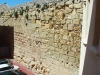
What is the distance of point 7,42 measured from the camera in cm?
1329

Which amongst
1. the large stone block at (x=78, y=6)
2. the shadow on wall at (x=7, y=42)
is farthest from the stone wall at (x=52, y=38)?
the shadow on wall at (x=7, y=42)

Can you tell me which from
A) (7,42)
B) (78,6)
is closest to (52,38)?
(78,6)

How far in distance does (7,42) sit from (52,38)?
20.9 ft

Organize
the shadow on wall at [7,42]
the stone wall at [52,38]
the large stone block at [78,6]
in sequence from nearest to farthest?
the large stone block at [78,6] < the stone wall at [52,38] < the shadow on wall at [7,42]

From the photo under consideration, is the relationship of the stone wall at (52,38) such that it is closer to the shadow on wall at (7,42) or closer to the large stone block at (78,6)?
the large stone block at (78,6)

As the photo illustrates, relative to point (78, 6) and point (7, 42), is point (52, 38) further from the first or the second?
point (7, 42)

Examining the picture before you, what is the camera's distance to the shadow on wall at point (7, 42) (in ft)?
40.2

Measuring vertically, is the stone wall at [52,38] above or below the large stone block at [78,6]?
below

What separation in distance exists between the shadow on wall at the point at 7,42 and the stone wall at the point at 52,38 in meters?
1.43

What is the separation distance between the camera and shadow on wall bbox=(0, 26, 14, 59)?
12242mm

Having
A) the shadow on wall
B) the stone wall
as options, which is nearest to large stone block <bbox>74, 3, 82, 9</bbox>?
the stone wall

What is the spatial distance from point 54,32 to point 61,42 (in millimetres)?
619

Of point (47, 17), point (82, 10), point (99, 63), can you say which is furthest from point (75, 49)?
point (99, 63)

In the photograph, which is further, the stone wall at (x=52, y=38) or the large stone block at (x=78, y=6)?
the stone wall at (x=52, y=38)
